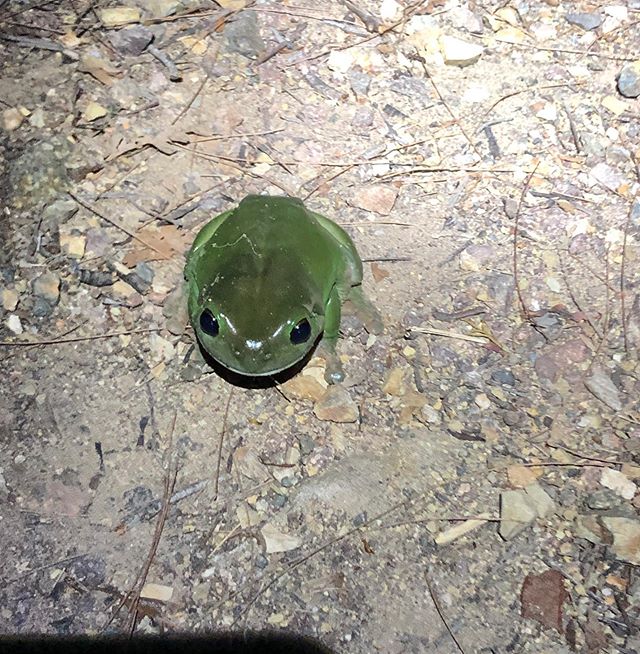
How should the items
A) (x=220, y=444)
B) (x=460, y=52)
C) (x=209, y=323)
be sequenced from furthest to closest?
1. (x=460, y=52)
2. (x=220, y=444)
3. (x=209, y=323)

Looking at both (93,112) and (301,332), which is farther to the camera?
(93,112)

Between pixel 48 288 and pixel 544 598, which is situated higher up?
pixel 48 288

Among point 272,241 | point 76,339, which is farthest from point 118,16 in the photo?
point 272,241

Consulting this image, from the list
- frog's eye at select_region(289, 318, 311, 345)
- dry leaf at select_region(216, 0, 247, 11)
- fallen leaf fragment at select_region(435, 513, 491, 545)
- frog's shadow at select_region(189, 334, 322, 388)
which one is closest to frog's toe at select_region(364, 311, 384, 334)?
frog's shadow at select_region(189, 334, 322, 388)

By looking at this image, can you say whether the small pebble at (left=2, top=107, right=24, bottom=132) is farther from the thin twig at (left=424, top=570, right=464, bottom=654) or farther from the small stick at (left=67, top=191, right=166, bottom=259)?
the thin twig at (left=424, top=570, right=464, bottom=654)

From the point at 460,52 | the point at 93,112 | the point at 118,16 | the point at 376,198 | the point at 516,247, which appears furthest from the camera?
the point at 118,16

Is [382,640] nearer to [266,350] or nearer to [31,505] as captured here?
[266,350]

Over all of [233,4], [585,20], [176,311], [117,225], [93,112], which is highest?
[585,20]

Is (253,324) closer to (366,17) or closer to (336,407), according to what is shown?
(336,407)
